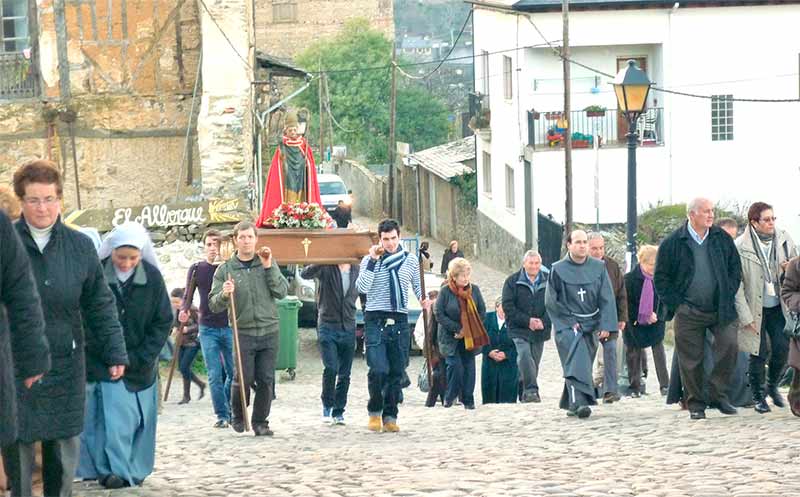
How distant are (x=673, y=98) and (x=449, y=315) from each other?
23772 millimetres

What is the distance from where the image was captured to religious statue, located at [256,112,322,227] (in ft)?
76.1

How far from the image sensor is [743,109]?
3844 cm

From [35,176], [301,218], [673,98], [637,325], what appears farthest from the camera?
[673,98]

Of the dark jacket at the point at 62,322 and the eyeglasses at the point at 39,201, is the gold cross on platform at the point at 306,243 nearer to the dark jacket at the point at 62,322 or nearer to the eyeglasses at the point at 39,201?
the dark jacket at the point at 62,322

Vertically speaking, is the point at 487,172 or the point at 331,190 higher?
the point at 487,172

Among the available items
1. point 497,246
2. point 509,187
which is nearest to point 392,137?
point 497,246

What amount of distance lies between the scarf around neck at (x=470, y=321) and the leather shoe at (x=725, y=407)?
10.3 ft

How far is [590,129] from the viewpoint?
37750 millimetres

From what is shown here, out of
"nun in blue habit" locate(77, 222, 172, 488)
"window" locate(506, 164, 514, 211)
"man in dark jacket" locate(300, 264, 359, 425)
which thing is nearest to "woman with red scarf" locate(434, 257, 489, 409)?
"man in dark jacket" locate(300, 264, 359, 425)

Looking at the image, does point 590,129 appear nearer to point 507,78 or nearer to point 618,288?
point 507,78

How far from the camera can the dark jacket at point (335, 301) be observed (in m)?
13.5

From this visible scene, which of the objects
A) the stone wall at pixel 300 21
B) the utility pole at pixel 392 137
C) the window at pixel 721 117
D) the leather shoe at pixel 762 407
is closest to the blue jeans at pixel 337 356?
the leather shoe at pixel 762 407

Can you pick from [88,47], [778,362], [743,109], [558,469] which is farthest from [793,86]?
Answer: [558,469]

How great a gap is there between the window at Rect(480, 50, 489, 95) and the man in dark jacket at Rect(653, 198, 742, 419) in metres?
31.2
